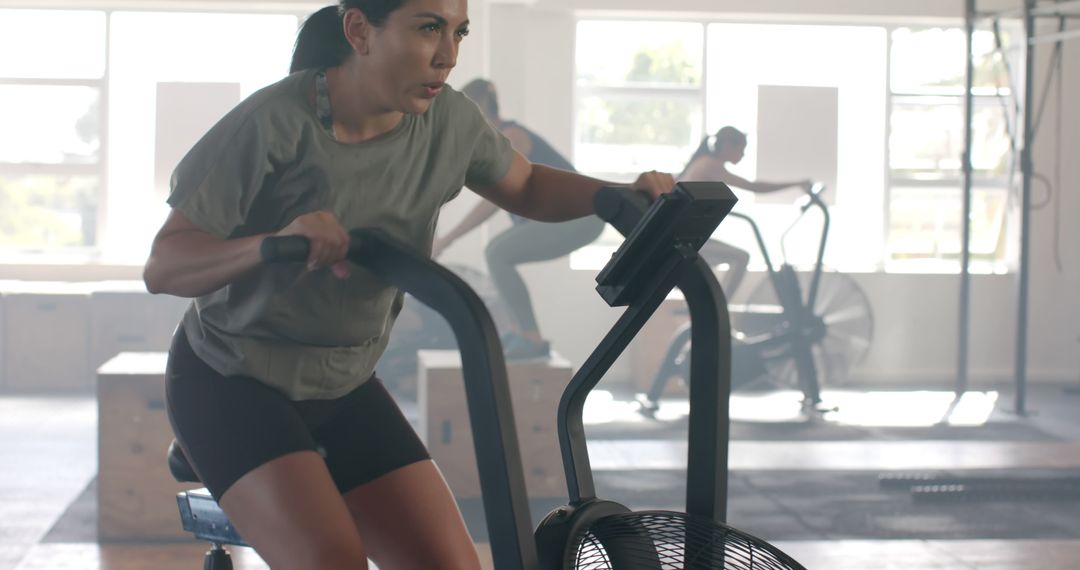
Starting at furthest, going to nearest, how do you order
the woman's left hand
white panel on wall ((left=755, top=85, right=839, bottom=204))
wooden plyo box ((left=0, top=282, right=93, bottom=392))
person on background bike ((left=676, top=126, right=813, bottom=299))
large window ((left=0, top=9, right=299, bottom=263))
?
large window ((left=0, top=9, right=299, bottom=263)) < white panel on wall ((left=755, top=85, right=839, bottom=204)) < wooden plyo box ((left=0, top=282, right=93, bottom=392)) < person on background bike ((left=676, top=126, right=813, bottom=299)) < the woman's left hand

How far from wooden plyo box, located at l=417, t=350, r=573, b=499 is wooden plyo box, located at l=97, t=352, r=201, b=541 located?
853 millimetres

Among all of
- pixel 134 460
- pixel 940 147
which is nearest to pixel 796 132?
pixel 940 147

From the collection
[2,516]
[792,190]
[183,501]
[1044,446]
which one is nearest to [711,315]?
[183,501]

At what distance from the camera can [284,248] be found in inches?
44.8

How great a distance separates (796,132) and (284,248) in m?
6.57

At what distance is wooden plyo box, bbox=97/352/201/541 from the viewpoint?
11.0 feet

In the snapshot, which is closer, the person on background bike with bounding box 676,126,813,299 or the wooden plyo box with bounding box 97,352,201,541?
the wooden plyo box with bounding box 97,352,201,541

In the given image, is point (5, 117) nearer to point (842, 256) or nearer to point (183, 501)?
point (842, 256)

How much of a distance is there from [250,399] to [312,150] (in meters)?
0.30

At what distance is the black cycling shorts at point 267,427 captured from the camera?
1347 mm

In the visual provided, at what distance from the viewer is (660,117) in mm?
7695

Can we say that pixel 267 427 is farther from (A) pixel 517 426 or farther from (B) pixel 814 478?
(B) pixel 814 478

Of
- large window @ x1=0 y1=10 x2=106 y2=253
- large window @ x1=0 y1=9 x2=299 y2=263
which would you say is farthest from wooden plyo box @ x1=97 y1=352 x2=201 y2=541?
large window @ x1=0 y1=10 x2=106 y2=253

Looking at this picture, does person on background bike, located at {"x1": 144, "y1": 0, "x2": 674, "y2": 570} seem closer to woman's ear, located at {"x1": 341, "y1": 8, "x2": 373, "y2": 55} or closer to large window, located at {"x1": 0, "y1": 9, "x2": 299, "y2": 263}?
woman's ear, located at {"x1": 341, "y1": 8, "x2": 373, "y2": 55}
